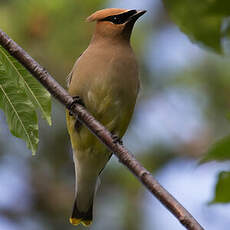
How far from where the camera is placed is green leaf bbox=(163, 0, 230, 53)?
213cm

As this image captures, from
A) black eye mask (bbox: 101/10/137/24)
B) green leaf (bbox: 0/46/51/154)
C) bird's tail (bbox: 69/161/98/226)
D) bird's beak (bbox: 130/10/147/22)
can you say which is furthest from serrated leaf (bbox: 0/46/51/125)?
bird's tail (bbox: 69/161/98/226)

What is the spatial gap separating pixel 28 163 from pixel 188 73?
2668 mm

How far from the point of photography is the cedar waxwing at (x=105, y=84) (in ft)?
13.8

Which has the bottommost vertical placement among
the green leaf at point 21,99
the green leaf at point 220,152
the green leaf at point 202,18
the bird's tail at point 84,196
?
the green leaf at point 220,152

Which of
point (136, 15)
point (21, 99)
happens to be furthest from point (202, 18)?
point (136, 15)

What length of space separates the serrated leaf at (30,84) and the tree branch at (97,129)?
10 cm

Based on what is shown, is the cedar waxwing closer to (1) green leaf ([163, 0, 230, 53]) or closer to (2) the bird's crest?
(2) the bird's crest

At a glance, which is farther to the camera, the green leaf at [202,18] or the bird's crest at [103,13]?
the bird's crest at [103,13]

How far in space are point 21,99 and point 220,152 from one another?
3.76 ft

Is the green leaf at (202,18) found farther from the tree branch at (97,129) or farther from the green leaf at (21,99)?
the green leaf at (21,99)

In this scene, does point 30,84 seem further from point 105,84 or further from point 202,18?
point 105,84

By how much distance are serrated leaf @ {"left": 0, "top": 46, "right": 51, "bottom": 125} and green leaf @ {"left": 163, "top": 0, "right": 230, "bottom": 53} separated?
1.03 meters

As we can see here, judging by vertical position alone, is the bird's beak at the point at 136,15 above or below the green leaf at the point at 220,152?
above

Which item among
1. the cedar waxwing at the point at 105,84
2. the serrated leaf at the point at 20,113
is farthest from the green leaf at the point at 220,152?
the cedar waxwing at the point at 105,84
